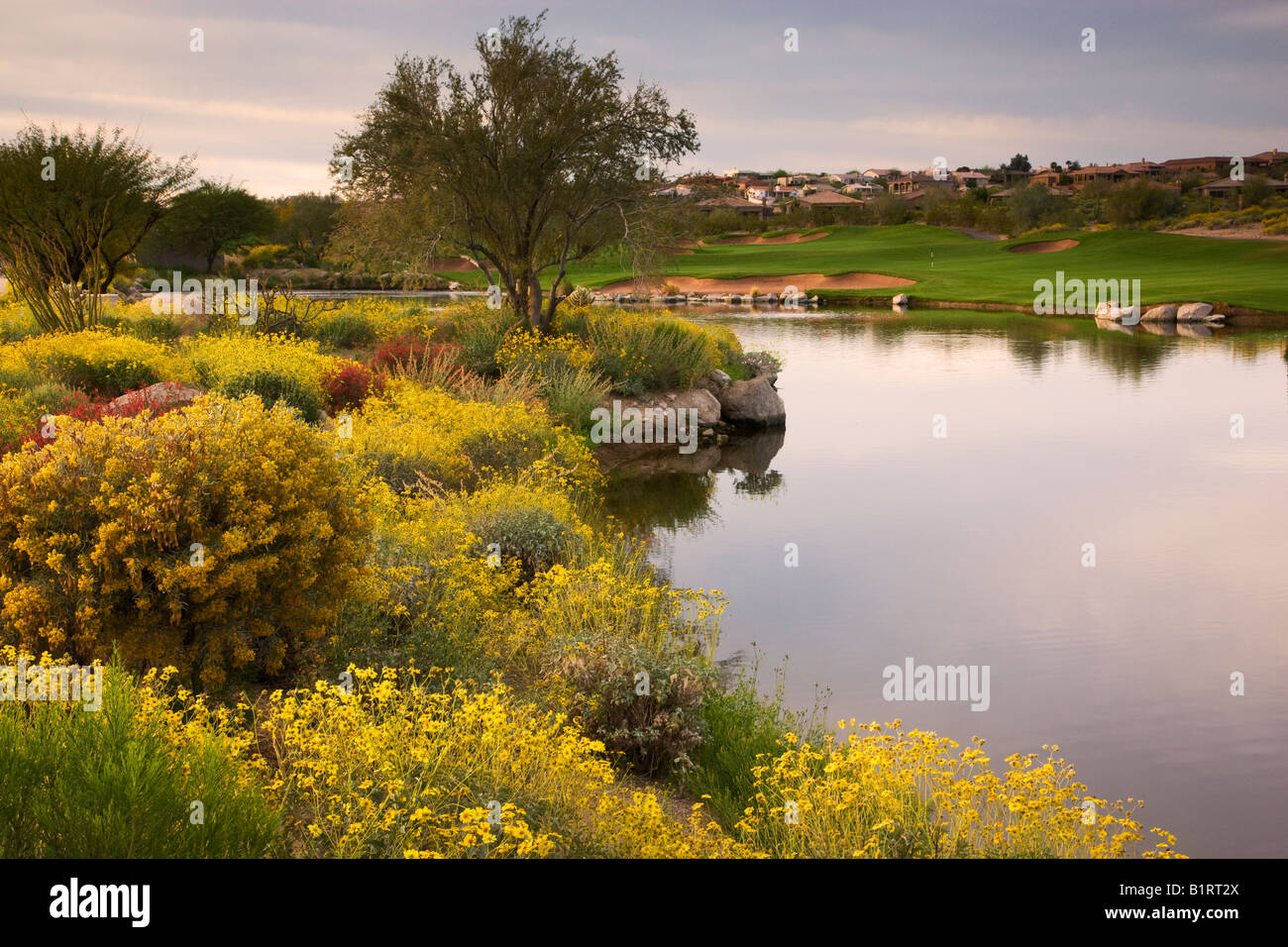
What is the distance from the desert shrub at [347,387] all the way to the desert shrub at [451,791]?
11029 millimetres

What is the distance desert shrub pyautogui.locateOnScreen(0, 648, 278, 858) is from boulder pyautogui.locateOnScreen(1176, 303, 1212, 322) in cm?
4311

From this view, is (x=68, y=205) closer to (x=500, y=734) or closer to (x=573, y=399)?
(x=573, y=399)

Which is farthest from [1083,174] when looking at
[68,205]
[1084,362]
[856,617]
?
[856,617]

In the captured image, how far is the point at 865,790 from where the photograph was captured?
555cm

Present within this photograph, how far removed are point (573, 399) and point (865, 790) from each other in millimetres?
13295

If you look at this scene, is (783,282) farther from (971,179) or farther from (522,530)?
(971,179)

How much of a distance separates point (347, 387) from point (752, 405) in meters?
8.69

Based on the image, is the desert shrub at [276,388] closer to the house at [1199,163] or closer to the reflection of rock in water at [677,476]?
the reflection of rock in water at [677,476]

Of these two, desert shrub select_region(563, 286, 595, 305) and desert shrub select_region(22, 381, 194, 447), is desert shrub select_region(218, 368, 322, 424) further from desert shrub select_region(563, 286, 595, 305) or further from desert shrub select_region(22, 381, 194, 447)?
desert shrub select_region(563, 286, 595, 305)

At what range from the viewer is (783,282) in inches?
2485

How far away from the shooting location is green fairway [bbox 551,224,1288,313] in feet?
157

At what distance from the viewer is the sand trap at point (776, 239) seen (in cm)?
9300

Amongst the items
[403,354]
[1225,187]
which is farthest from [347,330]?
[1225,187]

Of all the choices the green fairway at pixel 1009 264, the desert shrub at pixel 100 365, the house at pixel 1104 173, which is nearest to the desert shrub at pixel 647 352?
the desert shrub at pixel 100 365
